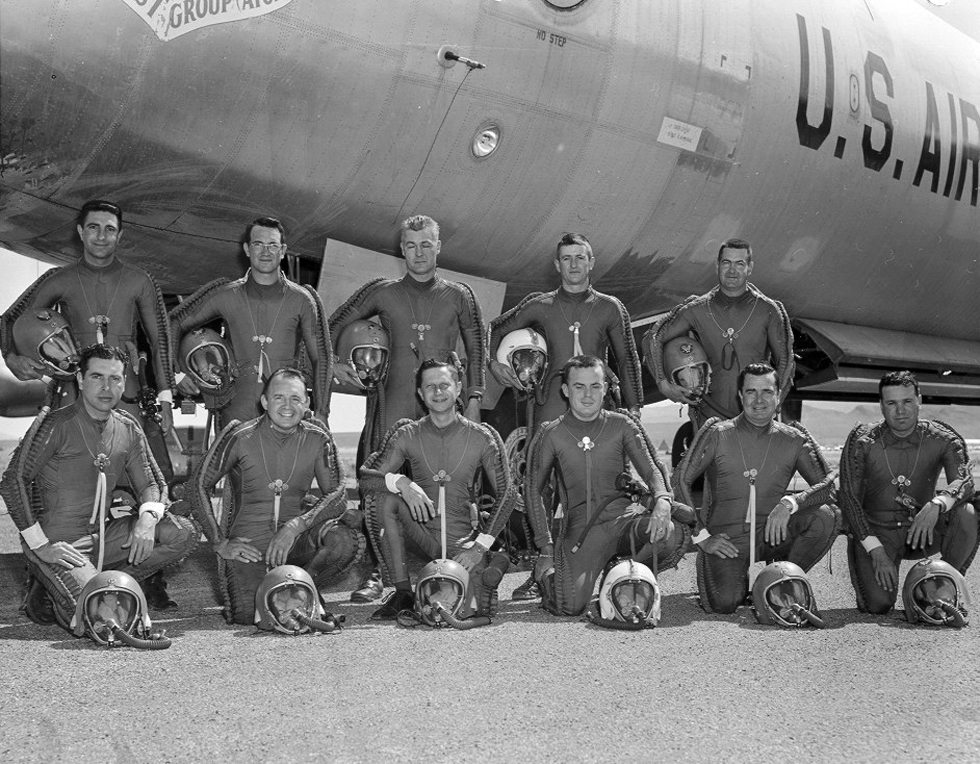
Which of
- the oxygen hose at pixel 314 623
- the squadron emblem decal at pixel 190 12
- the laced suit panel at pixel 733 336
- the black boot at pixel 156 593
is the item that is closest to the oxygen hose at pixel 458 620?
the oxygen hose at pixel 314 623

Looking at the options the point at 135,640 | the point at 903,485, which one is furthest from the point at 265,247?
the point at 903,485

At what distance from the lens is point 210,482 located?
15.3ft

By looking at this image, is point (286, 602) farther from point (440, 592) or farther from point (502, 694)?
point (502, 694)

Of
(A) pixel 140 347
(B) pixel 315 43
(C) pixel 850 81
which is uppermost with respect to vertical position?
(C) pixel 850 81

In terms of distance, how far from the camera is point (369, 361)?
5.31 meters

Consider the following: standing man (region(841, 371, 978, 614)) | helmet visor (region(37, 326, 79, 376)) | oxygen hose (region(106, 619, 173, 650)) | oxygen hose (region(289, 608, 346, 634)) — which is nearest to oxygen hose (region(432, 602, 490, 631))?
oxygen hose (region(289, 608, 346, 634))

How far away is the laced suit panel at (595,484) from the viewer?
4.76 m

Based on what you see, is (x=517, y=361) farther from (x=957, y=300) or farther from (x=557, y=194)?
(x=957, y=300)

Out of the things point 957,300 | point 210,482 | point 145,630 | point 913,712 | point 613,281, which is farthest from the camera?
point 957,300

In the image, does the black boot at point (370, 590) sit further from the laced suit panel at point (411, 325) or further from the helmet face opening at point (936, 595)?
the helmet face opening at point (936, 595)

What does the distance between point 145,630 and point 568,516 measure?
6.03 feet

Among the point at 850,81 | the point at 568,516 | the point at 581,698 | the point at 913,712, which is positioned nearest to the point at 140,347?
the point at 568,516

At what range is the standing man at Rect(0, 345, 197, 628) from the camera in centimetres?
434

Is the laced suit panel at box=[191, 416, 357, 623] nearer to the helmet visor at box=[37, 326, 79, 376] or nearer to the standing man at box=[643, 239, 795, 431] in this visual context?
the helmet visor at box=[37, 326, 79, 376]
